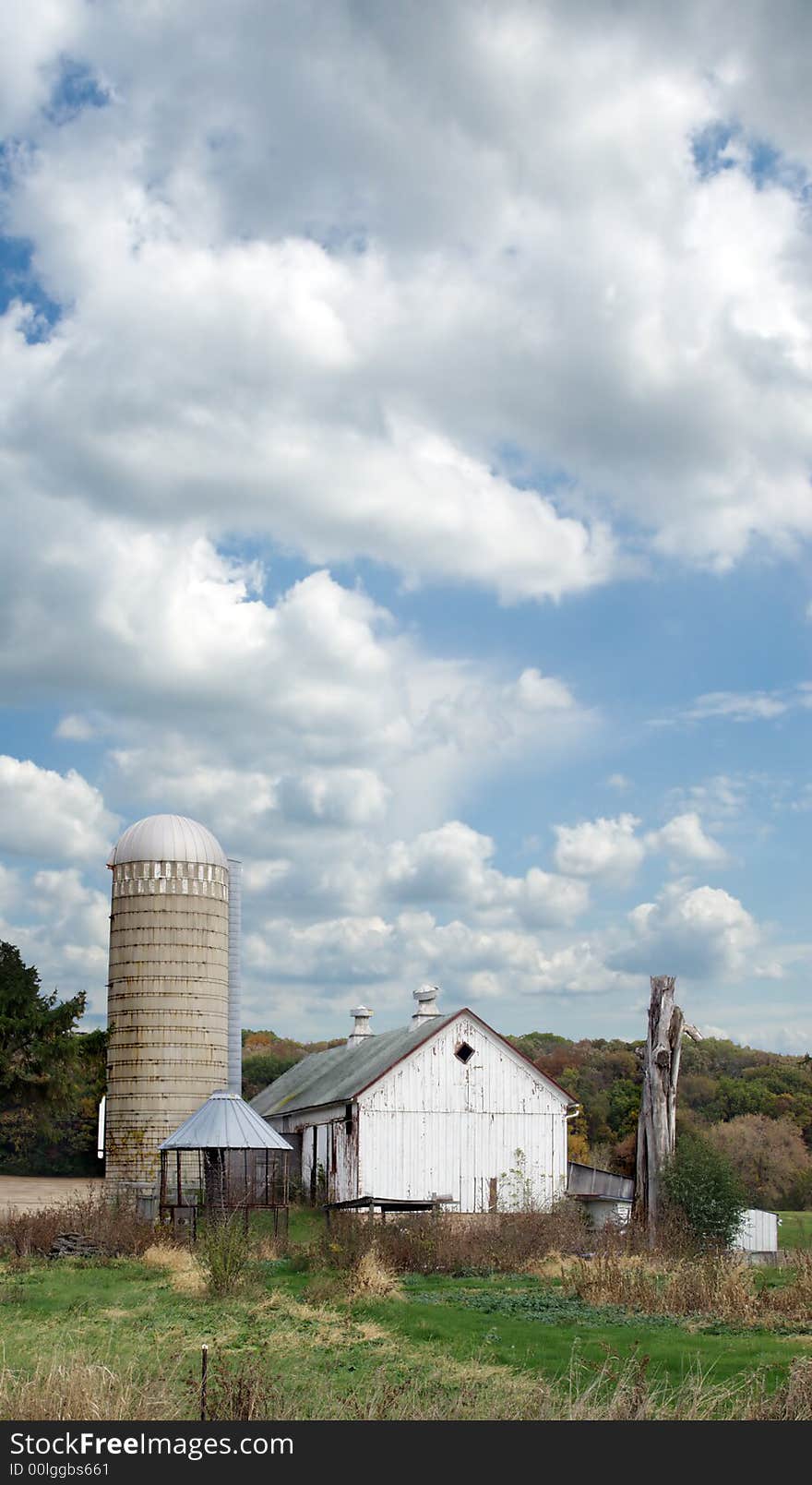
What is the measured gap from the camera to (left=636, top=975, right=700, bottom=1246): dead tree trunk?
32.5 m

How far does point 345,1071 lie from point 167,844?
9665mm

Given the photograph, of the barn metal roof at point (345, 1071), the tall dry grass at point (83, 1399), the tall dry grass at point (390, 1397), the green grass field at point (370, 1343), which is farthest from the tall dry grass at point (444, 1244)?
the tall dry grass at point (83, 1399)

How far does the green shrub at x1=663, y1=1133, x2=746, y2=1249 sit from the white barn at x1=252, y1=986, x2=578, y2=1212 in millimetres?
6772

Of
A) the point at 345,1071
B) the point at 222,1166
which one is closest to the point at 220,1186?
the point at 222,1166

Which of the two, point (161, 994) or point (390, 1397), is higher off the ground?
point (161, 994)

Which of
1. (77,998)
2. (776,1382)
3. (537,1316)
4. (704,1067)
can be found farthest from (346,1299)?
(704,1067)

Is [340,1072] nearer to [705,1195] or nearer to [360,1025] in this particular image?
[360,1025]

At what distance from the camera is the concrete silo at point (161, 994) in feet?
132

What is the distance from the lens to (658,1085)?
33.0 metres

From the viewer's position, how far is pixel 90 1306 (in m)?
20.7

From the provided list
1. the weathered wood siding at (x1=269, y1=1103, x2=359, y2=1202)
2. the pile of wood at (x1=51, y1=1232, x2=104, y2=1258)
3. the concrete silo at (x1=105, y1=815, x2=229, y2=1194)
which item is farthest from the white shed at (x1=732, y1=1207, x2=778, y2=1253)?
the pile of wood at (x1=51, y1=1232, x2=104, y2=1258)

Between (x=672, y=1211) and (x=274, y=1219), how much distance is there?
9.36 metres

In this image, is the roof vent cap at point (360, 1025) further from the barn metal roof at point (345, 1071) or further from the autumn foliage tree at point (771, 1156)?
the autumn foliage tree at point (771, 1156)
